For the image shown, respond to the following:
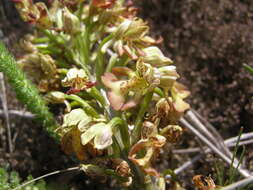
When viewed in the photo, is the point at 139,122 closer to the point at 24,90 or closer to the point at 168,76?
the point at 168,76

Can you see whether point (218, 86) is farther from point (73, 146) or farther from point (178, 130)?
point (73, 146)

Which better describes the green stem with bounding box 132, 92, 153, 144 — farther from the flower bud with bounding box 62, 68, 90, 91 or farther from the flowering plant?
the flower bud with bounding box 62, 68, 90, 91

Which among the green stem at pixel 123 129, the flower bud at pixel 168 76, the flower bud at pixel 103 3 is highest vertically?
the flower bud at pixel 103 3

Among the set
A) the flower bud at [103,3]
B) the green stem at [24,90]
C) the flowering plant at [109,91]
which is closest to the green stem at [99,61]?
the flowering plant at [109,91]

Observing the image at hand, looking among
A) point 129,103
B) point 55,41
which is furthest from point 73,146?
point 55,41

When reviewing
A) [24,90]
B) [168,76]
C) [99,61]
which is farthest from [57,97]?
[168,76]

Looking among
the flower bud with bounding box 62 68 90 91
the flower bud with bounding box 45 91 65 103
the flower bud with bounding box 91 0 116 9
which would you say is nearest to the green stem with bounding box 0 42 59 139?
the flower bud with bounding box 45 91 65 103

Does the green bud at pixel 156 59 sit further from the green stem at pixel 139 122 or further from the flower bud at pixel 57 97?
the flower bud at pixel 57 97
